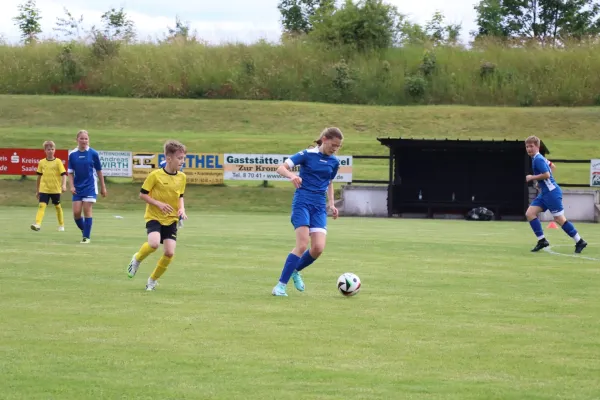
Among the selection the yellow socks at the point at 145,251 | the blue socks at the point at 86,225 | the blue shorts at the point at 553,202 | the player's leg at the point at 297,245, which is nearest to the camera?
the player's leg at the point at 297,245

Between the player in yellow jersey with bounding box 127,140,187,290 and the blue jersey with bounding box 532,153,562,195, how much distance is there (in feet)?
28.5

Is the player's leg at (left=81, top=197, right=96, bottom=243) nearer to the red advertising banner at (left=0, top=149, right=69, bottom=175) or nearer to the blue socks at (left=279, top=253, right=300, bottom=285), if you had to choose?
the blue socks at (left=279, top=253, right=300, bottom=285)

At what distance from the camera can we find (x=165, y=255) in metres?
12.7

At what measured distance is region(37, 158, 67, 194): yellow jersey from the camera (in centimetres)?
2344

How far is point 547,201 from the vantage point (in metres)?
19.6

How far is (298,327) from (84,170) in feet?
38.3

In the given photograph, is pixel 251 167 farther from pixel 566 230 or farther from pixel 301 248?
pixel 301 248

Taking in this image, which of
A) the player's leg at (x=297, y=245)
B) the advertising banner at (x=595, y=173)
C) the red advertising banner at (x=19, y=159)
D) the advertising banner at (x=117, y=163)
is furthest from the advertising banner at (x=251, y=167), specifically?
the player's leg at (x=297, y=245)

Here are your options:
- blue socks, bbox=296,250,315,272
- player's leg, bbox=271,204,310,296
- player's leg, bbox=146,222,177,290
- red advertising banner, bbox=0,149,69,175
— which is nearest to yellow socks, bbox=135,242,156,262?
player's leg, bbox=146,222,177,290

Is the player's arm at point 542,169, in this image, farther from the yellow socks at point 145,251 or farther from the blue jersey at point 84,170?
the yellow socks at point 145,251

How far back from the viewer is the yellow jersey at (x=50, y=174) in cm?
2344

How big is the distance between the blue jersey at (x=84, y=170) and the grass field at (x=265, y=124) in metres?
26.9

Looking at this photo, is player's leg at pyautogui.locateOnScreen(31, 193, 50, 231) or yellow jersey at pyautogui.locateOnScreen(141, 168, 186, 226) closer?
yellow jersey at pyautogui.locateOnScreen(141, 168, 186, 226)

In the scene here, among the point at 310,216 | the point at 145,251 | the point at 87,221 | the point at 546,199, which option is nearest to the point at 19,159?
the point at 87,221
